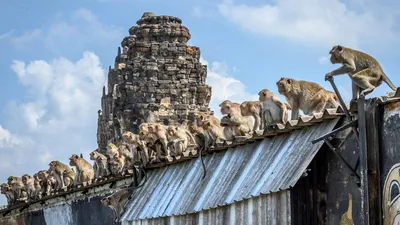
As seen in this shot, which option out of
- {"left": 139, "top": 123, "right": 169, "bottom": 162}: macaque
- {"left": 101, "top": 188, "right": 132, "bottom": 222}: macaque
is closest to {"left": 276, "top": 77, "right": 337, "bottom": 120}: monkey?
{"left": 139, "top": 123, "right": 169, "bottom": 162}: macaque

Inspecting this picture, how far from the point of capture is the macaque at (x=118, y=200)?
23.9 meters

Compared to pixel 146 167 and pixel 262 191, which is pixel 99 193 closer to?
pixel 146 167

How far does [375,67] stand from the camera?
45.6ft

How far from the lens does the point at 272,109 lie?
18.1 meters

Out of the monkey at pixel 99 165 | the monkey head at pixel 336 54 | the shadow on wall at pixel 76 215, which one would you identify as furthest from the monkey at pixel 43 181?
the monkey head at pixel 336 54

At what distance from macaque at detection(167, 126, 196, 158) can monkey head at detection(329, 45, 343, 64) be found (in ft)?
29.1

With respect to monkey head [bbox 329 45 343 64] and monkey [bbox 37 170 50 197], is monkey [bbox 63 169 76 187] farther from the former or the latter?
monkey head [bbox 329 45 343 64]

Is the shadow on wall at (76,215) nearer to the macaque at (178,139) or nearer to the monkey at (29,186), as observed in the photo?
the monkey at (29,186)

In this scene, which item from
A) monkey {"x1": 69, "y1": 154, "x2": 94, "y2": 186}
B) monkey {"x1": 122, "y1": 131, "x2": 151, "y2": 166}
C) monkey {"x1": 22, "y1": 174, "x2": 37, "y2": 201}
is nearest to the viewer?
monkey {"x1": 122, "y1": 131, "x2": 151, "y2": 166}

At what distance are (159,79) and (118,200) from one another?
23525 millimetres

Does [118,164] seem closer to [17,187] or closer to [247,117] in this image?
[247,117]

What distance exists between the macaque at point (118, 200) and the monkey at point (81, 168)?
1117 cm

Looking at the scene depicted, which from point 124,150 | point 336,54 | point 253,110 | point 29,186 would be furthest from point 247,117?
point 29,186

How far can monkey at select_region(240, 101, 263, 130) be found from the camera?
2006 centimetres
